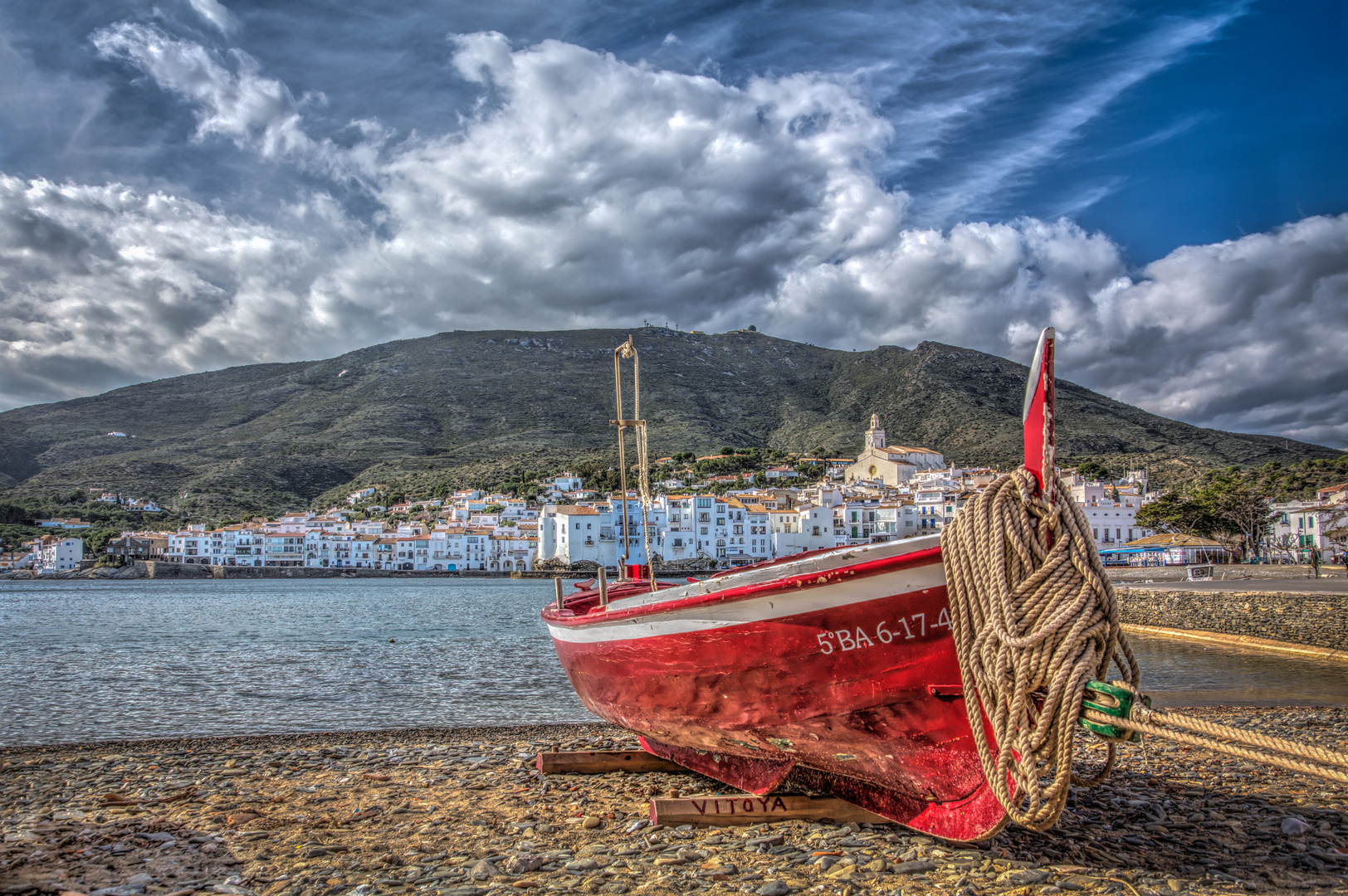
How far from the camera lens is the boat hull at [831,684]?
13.5 ft

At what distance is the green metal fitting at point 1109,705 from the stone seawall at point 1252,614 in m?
17.7

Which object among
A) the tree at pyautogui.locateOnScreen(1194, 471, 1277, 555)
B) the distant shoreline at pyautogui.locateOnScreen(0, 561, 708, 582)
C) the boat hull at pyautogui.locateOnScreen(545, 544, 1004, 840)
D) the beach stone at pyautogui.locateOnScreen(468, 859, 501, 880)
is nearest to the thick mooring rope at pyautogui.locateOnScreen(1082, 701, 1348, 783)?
the boat hull at pyautogui.locateOnScreen(545, 544, 1004, 840)

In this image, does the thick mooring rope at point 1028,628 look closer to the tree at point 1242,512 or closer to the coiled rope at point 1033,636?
the coiled rope at point 1033,636

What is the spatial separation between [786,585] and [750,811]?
184 centimetres

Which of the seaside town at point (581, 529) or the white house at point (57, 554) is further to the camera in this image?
the white house at point (57, 554)

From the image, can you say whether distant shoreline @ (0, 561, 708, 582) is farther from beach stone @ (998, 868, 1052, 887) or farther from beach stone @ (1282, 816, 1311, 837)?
beach stone @ (998, 868, 1052, 887)

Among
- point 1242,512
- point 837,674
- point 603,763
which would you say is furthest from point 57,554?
point 1242,512

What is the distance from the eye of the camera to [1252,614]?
65.9 ft

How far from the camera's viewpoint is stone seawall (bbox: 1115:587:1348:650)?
1784cm

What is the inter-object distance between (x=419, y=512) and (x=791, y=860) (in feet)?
310

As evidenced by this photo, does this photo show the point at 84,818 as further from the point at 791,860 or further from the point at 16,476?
the point at 16,476

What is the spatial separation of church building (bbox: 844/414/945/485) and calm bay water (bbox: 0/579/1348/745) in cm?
7201

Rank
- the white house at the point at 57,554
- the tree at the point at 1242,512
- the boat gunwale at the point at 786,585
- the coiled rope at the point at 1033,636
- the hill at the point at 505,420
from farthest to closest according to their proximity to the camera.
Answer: the hill at the point at 505,420
the white house at the point at 57,554
the tree at the point at 1242,512
the boat gunwale at the point at 786,585
the coiled rope at the point at 1033,636

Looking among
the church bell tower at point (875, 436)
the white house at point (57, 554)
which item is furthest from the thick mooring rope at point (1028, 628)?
the church bell tower at point (875, 436)
